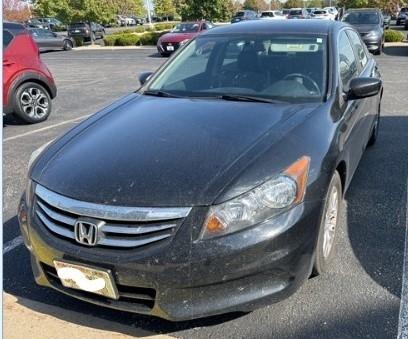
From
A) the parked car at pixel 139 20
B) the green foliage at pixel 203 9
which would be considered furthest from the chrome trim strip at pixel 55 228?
the parked car at pixel 139 20

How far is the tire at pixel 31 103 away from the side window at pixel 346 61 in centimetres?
542

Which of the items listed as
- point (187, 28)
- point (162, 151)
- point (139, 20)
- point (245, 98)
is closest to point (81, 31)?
point (187, 28)

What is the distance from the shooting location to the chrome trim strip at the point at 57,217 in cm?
252

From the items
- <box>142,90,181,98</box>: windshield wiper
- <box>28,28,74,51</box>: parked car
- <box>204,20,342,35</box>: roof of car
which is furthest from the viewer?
<box>28,28,74,51</box>: parked car

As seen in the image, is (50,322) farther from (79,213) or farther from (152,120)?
(152,120)

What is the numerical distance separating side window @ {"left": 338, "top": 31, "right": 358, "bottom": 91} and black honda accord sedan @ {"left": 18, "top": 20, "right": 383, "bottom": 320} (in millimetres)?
289

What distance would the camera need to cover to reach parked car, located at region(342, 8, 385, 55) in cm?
1809

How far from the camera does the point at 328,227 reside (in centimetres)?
315

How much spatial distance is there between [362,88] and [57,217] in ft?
7.63

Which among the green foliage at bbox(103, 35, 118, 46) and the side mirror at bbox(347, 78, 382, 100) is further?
the green foliage at bbox(103, 35, 118, 46)

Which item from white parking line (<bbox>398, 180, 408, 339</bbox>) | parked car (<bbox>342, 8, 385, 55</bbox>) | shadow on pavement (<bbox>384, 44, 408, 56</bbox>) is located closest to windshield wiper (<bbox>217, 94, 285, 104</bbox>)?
white parking line (<bbox>398, 180, 408, 339</bbox>)

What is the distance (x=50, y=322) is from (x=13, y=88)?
19.0 feet

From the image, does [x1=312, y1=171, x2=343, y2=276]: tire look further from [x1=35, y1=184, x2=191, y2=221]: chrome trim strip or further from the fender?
the fender

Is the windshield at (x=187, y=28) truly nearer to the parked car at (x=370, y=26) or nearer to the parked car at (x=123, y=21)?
the parked car at (x=370, y=26)
